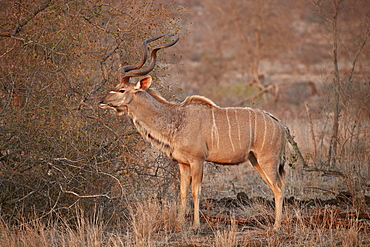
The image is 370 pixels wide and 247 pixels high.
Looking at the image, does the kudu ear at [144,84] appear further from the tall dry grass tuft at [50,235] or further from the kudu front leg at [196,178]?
the tall dry grass tuft at [50,235]

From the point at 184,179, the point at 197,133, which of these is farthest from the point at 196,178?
the point at 197,133

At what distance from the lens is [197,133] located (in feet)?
19.5

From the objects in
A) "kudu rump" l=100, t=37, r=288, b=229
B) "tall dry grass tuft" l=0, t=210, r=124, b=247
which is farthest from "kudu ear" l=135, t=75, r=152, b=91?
"tall dry grass tuft" l=0, t=210, r=124, b=247

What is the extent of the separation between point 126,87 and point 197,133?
38.7 inches

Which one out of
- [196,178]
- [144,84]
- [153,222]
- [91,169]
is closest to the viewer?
[153,222]

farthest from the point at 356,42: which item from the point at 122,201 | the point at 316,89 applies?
the point at 316,89

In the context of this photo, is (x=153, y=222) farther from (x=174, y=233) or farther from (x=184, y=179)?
(x=184, y=179)

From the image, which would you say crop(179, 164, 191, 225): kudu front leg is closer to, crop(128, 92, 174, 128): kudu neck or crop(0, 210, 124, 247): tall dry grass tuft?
crop(128, 92, 174, 128): kudu neck

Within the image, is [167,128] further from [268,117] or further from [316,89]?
[316,89]

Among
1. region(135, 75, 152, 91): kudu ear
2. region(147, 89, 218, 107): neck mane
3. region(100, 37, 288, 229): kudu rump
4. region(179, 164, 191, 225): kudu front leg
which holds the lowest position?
region(179, 164, 191, 225): kudu front leg

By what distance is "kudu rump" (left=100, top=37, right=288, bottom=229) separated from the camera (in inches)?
233

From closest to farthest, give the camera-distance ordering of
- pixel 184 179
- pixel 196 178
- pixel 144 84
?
pixel 196 178 < pixel 144 84 < pixel 184 179

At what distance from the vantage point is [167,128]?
5988mm

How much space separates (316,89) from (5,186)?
13.8 m
